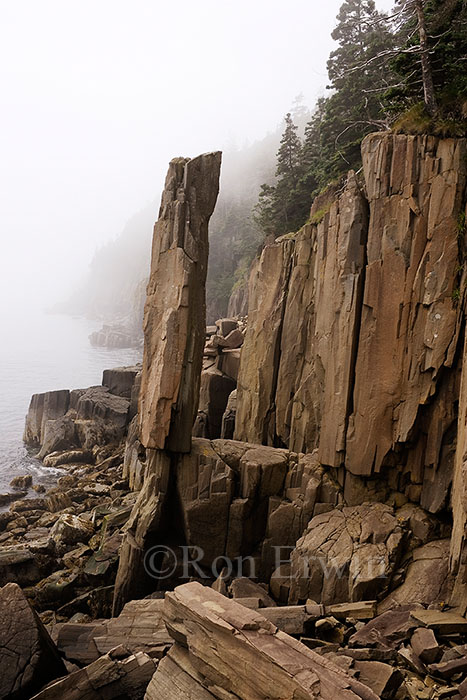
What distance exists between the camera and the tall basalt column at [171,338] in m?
11.2

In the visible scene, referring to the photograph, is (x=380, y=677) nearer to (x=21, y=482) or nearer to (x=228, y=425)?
(x=228, y=425)

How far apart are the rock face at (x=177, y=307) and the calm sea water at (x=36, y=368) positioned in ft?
44.3

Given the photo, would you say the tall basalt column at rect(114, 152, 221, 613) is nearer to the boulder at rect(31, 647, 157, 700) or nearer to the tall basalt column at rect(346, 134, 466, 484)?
the tall basalt column at rect(346, 134, 466, 484)

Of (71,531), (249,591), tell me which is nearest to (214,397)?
(71,531)

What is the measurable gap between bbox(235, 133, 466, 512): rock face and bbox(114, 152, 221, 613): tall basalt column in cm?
334

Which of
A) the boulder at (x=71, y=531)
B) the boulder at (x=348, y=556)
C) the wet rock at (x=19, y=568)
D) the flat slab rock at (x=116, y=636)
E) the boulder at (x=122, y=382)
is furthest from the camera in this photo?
the boulder at (x=122, y=382)

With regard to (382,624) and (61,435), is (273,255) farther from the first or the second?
(61,435)

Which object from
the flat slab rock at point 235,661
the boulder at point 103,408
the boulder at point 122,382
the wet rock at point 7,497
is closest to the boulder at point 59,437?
the boulder at point 103,408

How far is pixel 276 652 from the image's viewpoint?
459 centimetres

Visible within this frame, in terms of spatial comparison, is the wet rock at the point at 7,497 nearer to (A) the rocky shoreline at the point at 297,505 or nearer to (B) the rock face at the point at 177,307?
(A) the rocky shoreline at the point at 297,505

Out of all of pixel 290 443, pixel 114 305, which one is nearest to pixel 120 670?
pixel 290 443

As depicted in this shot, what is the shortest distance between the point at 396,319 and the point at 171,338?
5.35 meters

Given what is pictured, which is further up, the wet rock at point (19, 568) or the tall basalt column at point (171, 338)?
the tall basalt column at point (171, 338)

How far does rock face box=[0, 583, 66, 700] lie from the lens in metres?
5.89
